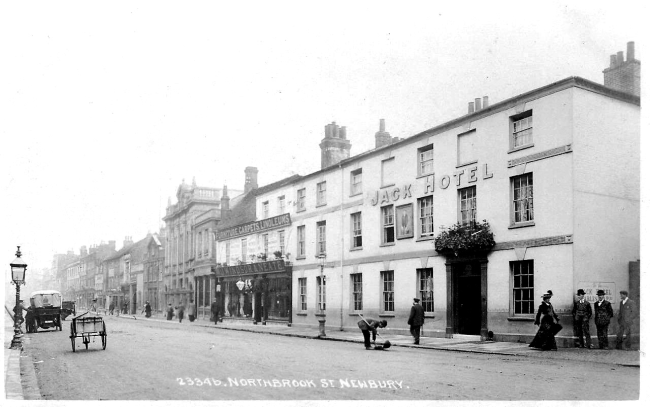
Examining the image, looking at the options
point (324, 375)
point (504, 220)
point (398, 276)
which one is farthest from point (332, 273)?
point (324, 375)

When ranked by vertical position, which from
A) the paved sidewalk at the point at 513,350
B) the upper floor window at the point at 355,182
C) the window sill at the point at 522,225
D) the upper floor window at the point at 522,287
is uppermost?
the upper floor window at the point at 355,182

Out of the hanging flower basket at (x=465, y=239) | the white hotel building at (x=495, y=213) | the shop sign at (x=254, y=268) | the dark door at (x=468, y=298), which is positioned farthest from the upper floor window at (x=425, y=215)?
the shop sign at (x=254, y=268)

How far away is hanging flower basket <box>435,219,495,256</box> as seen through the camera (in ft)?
65.6

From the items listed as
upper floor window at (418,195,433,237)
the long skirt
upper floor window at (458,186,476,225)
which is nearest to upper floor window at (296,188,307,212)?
upper floor window at (418,195,433,237)

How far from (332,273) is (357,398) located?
19.4 metres

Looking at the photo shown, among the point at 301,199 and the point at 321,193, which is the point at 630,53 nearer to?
the point at 321,193

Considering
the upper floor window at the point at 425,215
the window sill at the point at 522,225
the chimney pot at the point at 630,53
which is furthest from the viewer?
the upper floor window at the point at 425,215

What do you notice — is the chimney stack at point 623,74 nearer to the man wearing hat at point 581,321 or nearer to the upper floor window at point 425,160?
the man wearing hat at point 581,321

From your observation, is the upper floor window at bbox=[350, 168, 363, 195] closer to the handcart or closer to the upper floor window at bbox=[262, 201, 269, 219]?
the upper floor window at bbox=[262, 201, 269, 219]

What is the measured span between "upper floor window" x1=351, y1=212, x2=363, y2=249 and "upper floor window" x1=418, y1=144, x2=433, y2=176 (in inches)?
184

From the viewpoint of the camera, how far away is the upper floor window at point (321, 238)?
29719 mm

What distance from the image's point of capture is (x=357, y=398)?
9.30 m

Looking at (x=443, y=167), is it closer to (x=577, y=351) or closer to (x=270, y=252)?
(x=577, y=351)

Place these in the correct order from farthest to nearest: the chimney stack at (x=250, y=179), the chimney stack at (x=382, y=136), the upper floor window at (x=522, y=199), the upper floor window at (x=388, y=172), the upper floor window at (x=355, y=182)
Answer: the chimney stack at (x=250, y=179)
the chimney stack at (x=382, y=136)
the upper floor window at (x=355, y=182)
the upper floor window at (x=388, y=172)
the upper floor window at (x=522, y=199)
